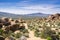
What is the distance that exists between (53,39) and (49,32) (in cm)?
548

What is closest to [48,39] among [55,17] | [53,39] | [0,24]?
[53,39]

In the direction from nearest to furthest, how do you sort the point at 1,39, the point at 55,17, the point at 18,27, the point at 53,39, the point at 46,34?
1. the point at 1,39
2. the point at 53,39
3. the point at 46,34
4. the point at 18,27
5. the point at 55,17

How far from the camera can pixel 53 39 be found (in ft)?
140

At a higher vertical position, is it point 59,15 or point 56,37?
point 59,15

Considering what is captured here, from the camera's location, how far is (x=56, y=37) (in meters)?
43.7

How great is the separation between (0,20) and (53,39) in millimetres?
29646

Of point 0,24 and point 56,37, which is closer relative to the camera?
point 56,37

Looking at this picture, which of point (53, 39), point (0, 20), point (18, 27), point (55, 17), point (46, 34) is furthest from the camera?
point (55, 17)

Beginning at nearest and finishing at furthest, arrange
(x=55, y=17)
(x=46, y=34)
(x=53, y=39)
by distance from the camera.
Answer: (x=53, y=39) → (x=46, y=34) → (x=55, y=17)

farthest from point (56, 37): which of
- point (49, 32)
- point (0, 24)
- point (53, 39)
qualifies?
point (0, 24)

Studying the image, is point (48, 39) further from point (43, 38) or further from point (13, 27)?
point (13, 27)

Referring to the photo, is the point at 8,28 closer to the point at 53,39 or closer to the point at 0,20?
the point at 0,20

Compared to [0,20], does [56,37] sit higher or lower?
lower

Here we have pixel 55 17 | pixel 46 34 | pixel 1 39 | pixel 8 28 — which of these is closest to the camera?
pixel 1 39
